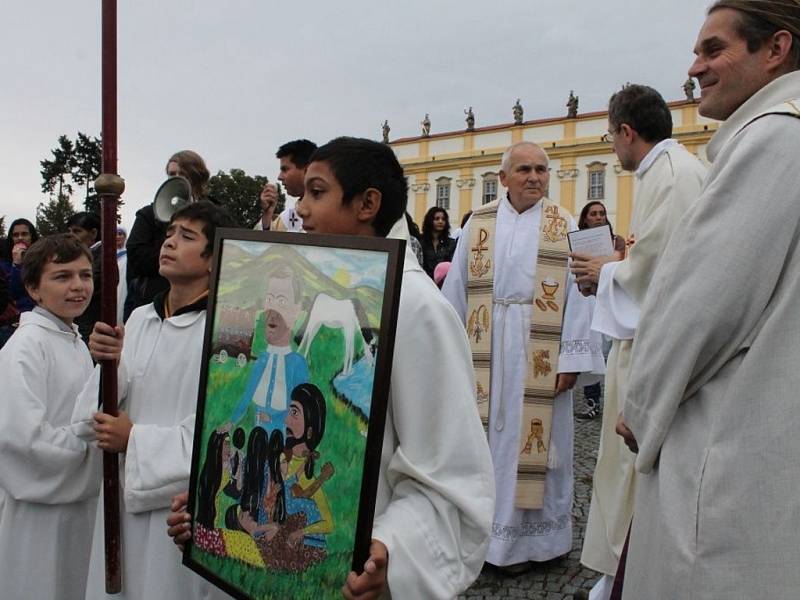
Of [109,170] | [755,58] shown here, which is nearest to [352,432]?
[109,170]

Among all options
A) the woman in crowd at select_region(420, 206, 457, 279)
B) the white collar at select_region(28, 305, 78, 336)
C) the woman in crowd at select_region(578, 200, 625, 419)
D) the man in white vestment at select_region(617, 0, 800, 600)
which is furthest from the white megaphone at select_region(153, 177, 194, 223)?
the woman in crowd at select_region(420, 206, 457, 279)

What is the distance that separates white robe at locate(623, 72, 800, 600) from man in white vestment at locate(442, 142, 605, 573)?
7.83 ft

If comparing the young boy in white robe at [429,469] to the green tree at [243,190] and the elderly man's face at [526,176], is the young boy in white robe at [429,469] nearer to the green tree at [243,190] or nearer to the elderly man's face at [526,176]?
the elderly man's face at [526,176]

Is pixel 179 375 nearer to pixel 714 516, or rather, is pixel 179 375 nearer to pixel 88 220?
pixel 714 516

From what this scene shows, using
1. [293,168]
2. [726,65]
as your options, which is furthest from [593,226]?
[726,65]

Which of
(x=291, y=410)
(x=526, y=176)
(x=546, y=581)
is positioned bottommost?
(x=546, y=581)

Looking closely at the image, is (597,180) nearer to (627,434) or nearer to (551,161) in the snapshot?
(551,161)

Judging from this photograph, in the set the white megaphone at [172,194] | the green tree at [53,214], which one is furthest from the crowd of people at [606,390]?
the green tree at [53,214]

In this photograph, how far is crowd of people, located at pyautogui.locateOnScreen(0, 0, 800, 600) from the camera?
1.46 metres

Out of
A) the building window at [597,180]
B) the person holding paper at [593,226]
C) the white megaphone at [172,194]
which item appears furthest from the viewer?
the building window at [597,180]

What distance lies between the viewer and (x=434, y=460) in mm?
1459

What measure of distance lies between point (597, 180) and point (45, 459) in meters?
43.3

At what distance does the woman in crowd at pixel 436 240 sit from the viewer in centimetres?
845

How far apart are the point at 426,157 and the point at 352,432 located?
158 feet
